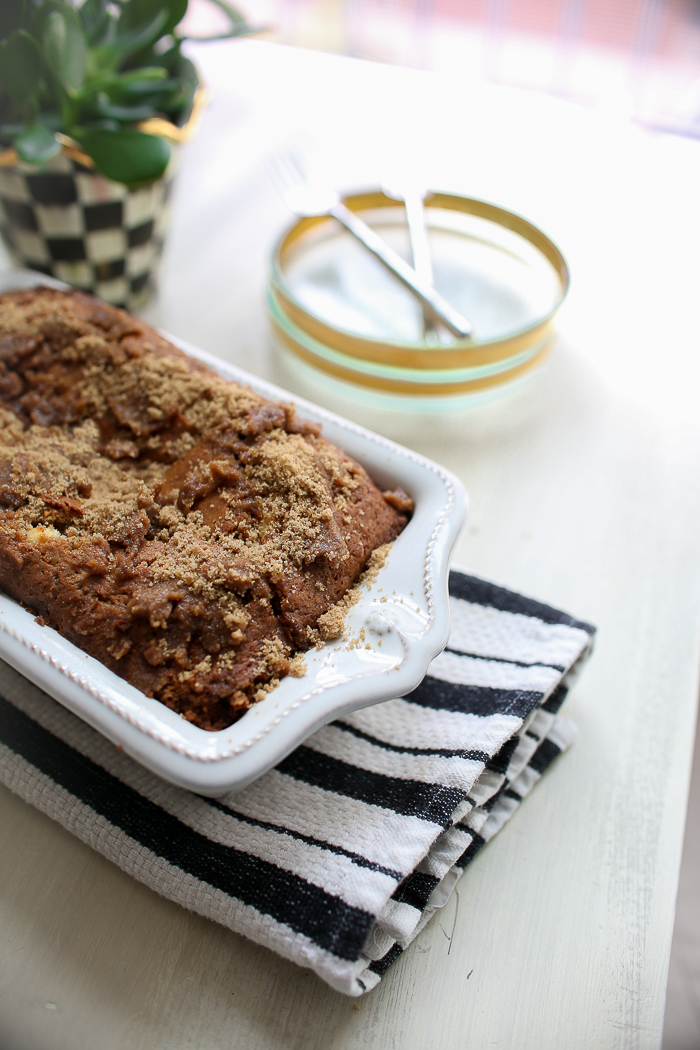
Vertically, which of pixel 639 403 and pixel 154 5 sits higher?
pixel 154 5

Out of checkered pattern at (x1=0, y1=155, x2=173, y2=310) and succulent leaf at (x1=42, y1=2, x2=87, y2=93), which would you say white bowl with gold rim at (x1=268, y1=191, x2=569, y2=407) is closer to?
checkered pattern at (x1=0, y1=155, x2=173, y2=310)

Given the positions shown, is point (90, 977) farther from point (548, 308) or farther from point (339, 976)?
point (548, 308)

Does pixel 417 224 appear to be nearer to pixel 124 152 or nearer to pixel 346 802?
pixel 124 152

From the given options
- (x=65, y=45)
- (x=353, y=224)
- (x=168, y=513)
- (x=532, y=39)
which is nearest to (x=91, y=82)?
(x=65, y=45)

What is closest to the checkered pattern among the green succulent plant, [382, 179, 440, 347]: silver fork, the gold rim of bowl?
the green succulent plant

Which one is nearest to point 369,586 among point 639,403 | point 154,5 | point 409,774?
point 409,774

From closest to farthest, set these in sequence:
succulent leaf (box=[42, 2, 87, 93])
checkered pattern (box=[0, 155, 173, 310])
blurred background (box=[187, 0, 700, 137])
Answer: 1. succulent leaf (box=[42, 2, 87, 93])
2. checkered pattern (box=[0, 155, 173, 310])
3. blurred background (box=[187, 0, 700, 137])

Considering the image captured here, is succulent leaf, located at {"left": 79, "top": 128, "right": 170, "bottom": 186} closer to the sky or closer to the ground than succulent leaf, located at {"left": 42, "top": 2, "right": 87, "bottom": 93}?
closer to the ground
